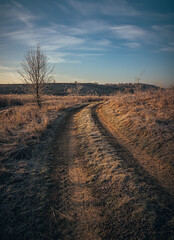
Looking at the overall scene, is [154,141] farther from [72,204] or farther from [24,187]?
[24,187]

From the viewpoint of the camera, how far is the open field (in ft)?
7.82

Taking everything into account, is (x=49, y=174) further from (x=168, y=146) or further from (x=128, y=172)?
(x=168, y=146)

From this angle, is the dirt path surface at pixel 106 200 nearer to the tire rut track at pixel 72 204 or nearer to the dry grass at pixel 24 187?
the tire rut track at pixel 72 204

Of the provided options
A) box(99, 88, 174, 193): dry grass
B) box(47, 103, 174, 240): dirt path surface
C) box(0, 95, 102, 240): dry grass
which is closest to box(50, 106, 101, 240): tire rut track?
box(47, 103, 174, 240): dirt path surface

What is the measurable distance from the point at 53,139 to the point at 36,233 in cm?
491

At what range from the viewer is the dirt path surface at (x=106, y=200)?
7.63 feet

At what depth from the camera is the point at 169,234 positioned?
2188 mm

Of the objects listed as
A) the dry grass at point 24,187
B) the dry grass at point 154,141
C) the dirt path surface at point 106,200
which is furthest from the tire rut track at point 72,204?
the dry grass at point 154,141

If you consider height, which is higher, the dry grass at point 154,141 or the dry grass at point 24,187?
the dry grass at point 154,141

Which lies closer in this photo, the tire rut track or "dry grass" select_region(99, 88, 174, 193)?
the tire rut track

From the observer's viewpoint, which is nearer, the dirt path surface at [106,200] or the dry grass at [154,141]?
the dirt path surface at [106,200]

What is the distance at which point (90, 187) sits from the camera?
3.45m

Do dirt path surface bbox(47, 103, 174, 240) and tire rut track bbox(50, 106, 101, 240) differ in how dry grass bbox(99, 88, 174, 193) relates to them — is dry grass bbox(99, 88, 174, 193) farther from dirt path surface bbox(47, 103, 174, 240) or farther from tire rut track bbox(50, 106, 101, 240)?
tire rut track bbox(50, 106, 101, 240)

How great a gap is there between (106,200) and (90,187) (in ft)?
1.90
